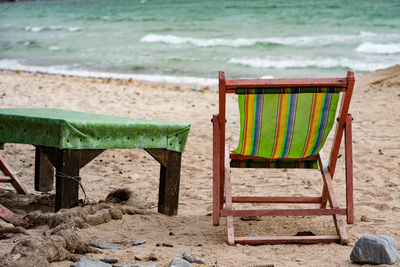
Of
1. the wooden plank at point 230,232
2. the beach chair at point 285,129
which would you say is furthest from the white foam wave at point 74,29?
the wooden plank at point 230,232

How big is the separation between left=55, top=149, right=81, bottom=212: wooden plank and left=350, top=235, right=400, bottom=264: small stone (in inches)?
71.3

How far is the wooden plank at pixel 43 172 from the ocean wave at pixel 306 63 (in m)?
11.8

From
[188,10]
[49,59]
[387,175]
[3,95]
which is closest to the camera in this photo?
[387,175]

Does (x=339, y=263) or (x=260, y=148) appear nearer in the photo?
(x=339, y=263)

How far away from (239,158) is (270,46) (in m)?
16.0

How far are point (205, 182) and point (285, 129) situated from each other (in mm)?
1805

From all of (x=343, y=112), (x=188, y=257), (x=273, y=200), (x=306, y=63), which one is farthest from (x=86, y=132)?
(x=306, y=63)

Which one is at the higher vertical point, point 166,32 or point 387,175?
point 166,32

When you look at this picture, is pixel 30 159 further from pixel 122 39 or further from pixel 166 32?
pixel 166 32

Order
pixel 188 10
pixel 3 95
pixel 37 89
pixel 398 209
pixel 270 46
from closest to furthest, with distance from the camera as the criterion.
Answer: pixel 398 209
pixel 3 95
pixel 37 89
pixel 270 46
pixel 188 10

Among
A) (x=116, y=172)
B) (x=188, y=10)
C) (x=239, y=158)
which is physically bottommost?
(x=116, y=172)

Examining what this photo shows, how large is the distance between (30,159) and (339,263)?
150 inches

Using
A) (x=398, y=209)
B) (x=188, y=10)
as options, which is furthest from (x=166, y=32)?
(x=398, y=209)

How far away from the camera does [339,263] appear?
2801 millimetres
